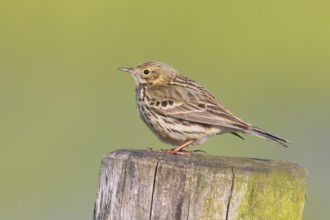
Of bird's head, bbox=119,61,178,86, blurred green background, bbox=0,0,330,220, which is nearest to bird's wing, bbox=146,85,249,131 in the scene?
bird's head, bbox=119,61,178,86

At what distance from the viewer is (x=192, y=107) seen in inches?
336

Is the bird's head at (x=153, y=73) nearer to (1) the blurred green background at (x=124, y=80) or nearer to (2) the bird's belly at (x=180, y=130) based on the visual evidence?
(2) the bird's belly at (x=180, y=130)

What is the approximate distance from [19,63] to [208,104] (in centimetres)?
980

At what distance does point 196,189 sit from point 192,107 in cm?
247

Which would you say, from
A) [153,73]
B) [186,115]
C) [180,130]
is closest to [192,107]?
[186,115]

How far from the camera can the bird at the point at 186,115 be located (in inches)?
328

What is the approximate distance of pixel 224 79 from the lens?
1700 cm

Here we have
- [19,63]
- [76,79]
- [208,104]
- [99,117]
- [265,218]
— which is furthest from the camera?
[19,63]

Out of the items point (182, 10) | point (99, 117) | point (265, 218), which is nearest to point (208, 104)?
point (265, 218)

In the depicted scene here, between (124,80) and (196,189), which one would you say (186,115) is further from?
(124,80)

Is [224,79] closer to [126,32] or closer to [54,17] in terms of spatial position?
[126,32]

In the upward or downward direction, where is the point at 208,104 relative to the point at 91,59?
downward

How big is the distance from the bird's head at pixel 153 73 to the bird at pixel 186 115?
189 mm

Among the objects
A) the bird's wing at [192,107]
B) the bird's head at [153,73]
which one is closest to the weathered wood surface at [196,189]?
the bird's wing at [192,107]
